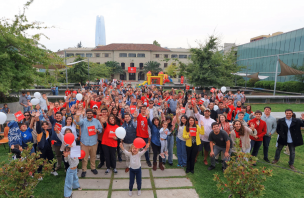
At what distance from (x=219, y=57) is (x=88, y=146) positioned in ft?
55.8

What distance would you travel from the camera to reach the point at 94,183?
14.1 feet

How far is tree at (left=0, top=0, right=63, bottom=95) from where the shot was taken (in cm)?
812

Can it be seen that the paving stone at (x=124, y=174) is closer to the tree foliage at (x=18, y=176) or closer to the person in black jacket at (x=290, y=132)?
the tree foliage at (x=18, y=176)

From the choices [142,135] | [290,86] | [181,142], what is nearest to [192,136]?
[181,142]

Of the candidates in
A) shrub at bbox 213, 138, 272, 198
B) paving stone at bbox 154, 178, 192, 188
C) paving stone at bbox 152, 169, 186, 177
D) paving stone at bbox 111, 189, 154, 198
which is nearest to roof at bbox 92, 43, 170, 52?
paving stone at bbox 152, 169, 186, 177

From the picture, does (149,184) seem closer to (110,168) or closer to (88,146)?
(110,168)

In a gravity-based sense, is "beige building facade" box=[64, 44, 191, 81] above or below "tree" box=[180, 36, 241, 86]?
above

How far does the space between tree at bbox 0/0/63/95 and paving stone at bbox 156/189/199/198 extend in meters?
7.96

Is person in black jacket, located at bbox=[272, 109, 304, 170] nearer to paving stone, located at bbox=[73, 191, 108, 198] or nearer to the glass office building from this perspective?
paving stone, located at bbox=[73, 191, 108, 198]

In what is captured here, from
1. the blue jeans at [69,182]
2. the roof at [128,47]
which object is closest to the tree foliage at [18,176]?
the blue jeans at [69,182]

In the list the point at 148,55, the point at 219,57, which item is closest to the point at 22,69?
the point at 219,57

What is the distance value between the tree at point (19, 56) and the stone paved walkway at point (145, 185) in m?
6.43

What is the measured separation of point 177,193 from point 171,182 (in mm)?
435

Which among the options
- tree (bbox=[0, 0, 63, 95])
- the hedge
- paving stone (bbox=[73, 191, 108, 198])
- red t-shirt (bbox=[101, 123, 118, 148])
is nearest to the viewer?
paving stone (bbox=[73, 191, 108, 198])
